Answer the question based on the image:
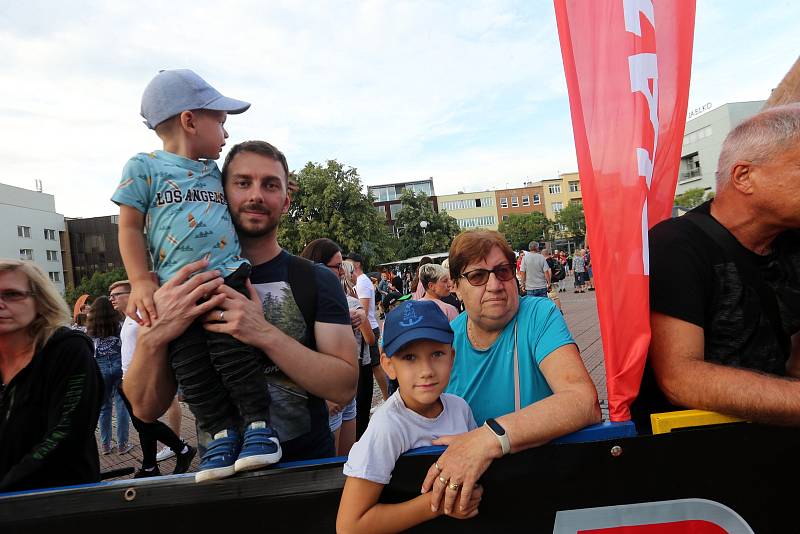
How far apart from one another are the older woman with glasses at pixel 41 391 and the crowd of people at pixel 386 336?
0.04 feet

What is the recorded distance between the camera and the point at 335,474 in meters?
1.44

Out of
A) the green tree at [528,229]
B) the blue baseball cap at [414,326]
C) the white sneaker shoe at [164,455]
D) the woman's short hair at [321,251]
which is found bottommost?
the white sneaker shoe at [164,455]

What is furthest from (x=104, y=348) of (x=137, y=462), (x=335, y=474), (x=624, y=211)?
(x=624, y=211)

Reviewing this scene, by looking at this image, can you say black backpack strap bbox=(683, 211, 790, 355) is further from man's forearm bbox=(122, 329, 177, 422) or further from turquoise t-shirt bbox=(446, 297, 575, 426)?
man's forearm bbox=(122, 329, 177, 422)

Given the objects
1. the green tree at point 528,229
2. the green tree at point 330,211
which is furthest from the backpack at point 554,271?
the green tree at point 528,229

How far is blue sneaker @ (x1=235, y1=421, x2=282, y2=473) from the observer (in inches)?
56.4

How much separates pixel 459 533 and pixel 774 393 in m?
1.00

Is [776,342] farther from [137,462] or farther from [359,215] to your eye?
[359,215]

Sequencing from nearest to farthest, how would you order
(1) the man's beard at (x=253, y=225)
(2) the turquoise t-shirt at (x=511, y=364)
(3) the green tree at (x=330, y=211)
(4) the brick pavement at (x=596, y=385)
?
1. (2) the turquoise t-shirt at (x=511, y=364)
2. (1) the man's beard at (x=253, y=225)
3. (4) the brick pavement at (x=596, y=385)
4. (3) the green tree at (x=330, y=211)

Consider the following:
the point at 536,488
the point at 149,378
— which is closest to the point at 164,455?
the point at 149,378

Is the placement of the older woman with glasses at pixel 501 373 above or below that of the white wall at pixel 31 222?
below

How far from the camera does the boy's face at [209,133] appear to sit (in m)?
1.81

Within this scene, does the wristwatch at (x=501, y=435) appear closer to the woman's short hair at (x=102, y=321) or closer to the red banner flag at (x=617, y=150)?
the red banner flag at (x=617, y=150)

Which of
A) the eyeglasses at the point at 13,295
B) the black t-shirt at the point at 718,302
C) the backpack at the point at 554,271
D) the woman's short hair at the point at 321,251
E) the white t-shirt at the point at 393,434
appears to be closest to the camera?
the white t-shirt at the point at 393,434
